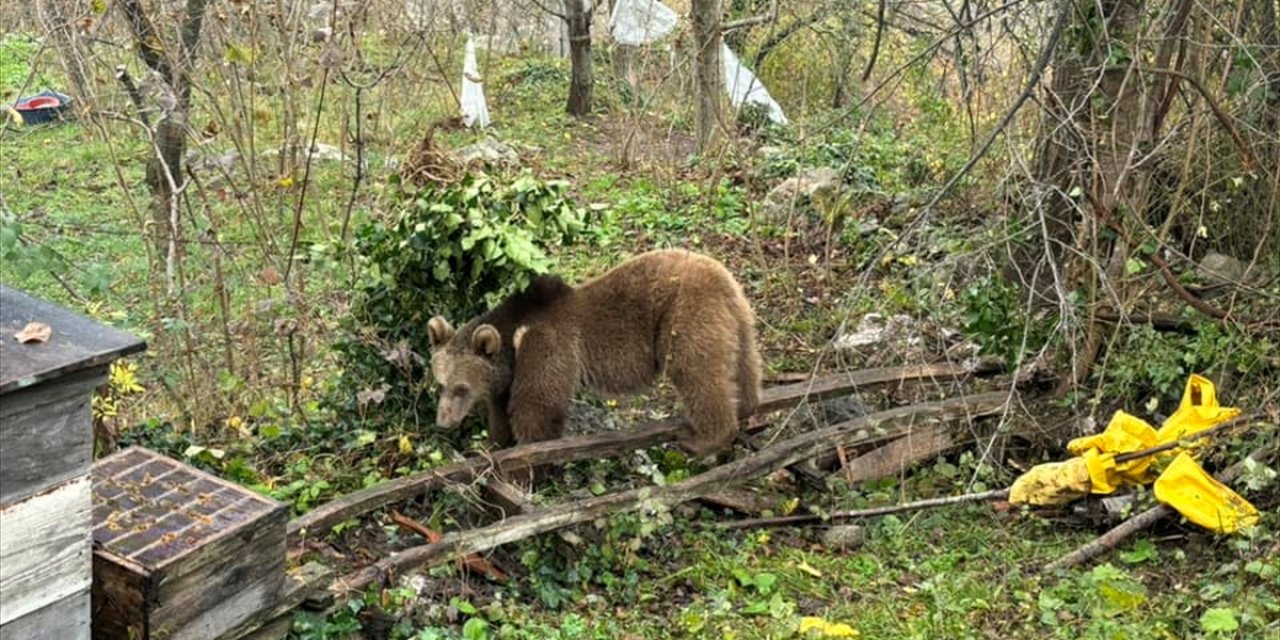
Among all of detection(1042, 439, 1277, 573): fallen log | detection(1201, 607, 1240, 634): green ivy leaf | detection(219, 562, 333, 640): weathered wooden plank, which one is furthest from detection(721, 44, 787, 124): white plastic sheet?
detection(219, 562, 333, 640): weathered wooden plank

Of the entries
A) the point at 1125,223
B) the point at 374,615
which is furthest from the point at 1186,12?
the point at 374,615

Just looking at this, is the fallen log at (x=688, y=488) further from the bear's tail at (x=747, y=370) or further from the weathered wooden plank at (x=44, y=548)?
the weathered wooden plank at (x=44, y=548)

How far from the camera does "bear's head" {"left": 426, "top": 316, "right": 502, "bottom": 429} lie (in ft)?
21.2

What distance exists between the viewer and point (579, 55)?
15.2 metres

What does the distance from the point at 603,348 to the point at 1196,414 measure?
3010 millimetres

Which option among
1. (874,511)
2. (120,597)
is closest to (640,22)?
(874,511)

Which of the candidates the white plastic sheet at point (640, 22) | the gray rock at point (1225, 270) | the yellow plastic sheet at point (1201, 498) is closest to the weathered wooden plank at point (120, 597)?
the yellow plastic sheet at point (1201, 498)

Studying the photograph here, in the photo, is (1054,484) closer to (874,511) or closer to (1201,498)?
(1201,498)

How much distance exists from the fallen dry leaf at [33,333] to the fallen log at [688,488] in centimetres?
178

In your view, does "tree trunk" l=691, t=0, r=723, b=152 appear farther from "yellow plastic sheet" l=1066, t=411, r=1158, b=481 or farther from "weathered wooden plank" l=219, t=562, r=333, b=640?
"weathered wooden plank" l=219, t=562, r=333, b=640

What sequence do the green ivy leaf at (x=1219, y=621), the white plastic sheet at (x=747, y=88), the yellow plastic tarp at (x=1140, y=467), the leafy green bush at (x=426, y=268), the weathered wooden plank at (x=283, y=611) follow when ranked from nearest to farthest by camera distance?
the weathered wooden plank at (x=283, y=611)
the green ivy leaf at (x=1219, y=621)
the yellow plastic tarp at (x=1140, y=467)
the leafy green bush at (x=426, y=268)
the white plastic sheet at (x=747, y=88)

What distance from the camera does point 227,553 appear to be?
4.15 m

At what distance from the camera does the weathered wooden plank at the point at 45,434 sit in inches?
123

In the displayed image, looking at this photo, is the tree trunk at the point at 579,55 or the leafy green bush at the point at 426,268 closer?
the leafy green bush at the point at 426,268
